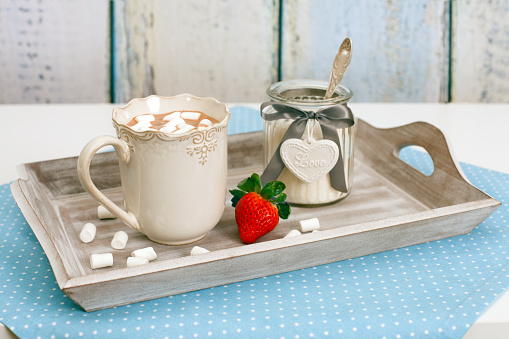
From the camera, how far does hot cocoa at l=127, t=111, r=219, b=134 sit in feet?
2.78

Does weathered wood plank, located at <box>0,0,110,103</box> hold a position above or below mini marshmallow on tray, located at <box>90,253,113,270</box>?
above

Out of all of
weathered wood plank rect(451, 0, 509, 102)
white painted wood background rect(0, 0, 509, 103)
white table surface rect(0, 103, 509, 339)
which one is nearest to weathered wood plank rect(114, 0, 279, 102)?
white painted wood background rect(0, 0, 509, 103)

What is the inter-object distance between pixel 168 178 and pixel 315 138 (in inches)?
11.2

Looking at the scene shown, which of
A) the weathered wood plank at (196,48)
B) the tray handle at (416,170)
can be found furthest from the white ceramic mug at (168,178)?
the weathered wood plank at (196,48)

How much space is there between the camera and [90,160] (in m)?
0.79

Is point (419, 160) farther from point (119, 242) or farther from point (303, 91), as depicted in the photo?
point (119, 242)

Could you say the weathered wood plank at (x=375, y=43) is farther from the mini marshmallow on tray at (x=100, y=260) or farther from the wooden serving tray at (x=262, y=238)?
the mini marshmallow on tray at (x=100, y=260)

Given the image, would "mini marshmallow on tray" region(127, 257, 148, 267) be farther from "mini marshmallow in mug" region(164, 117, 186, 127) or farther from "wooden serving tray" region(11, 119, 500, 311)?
"mini marshmallow in mug" region(164, 117, 186, 127)

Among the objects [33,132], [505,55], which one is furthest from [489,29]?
[33,132]

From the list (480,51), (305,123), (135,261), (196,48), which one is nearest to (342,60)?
(305,123)

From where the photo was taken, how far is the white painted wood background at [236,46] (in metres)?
1.68

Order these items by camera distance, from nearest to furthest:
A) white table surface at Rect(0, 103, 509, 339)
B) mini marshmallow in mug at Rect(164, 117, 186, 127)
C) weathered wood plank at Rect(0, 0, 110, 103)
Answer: mini marshmallow in mug at Rect(164, 117, 186, 127), white table surface at Rect(0, 103, 509, 339), weathered wood plank at Rect(0, 0, 110, 103)

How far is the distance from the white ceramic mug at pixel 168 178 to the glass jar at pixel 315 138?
5.7 inches

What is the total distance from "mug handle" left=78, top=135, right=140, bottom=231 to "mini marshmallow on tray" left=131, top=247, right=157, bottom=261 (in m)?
0.05
